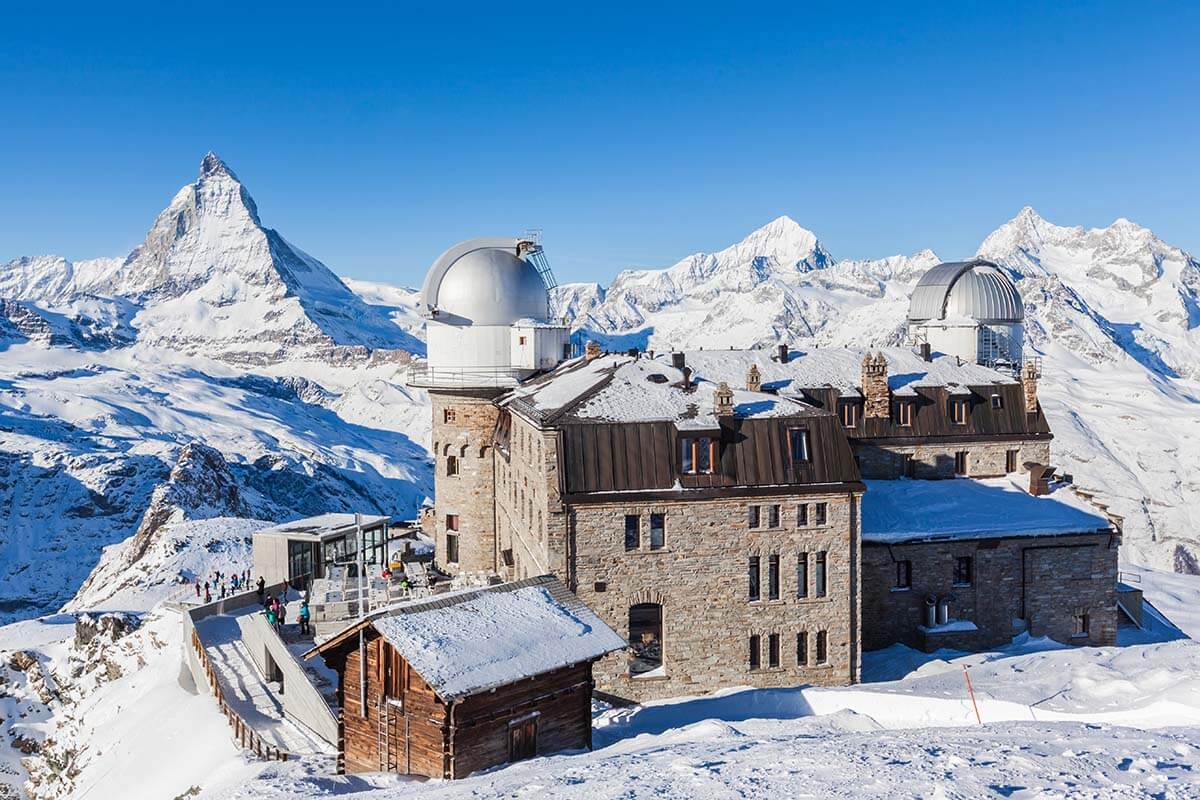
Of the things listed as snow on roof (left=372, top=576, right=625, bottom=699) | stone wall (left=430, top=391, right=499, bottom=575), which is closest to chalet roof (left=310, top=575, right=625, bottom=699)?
snow on roof (left=372, top=576, right=625, bottom=699)

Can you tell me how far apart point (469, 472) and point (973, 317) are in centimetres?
2969

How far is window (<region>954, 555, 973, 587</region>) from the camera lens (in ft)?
126

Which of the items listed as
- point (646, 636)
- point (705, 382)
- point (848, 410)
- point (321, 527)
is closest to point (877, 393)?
point (848, 410)

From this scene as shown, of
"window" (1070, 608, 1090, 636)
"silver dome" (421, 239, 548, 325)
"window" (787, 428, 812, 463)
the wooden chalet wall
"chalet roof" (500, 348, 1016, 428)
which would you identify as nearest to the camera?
the wooden chalet wall

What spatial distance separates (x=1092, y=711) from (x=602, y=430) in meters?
15.8

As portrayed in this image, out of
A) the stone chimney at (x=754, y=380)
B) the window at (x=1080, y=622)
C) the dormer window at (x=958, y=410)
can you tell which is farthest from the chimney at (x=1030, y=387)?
the stone chimney at (x=754, y=380)

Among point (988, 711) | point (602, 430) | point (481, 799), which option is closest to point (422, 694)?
point (481, 799)

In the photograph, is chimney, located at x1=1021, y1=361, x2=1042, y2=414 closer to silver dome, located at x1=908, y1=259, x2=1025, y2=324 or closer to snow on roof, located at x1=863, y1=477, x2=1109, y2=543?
snow on roof, located at x1=863, y1=477, x2=1109, y2=543

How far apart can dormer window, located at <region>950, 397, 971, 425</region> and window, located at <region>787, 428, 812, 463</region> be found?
14616mm

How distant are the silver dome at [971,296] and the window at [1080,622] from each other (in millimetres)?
20076

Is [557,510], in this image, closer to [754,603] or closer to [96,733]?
[754,603]

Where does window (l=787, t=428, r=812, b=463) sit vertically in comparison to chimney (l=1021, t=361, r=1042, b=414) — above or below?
below

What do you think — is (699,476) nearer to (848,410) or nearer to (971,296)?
(848,410)

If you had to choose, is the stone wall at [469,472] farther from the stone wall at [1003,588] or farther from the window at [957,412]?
the window at [957,412]
